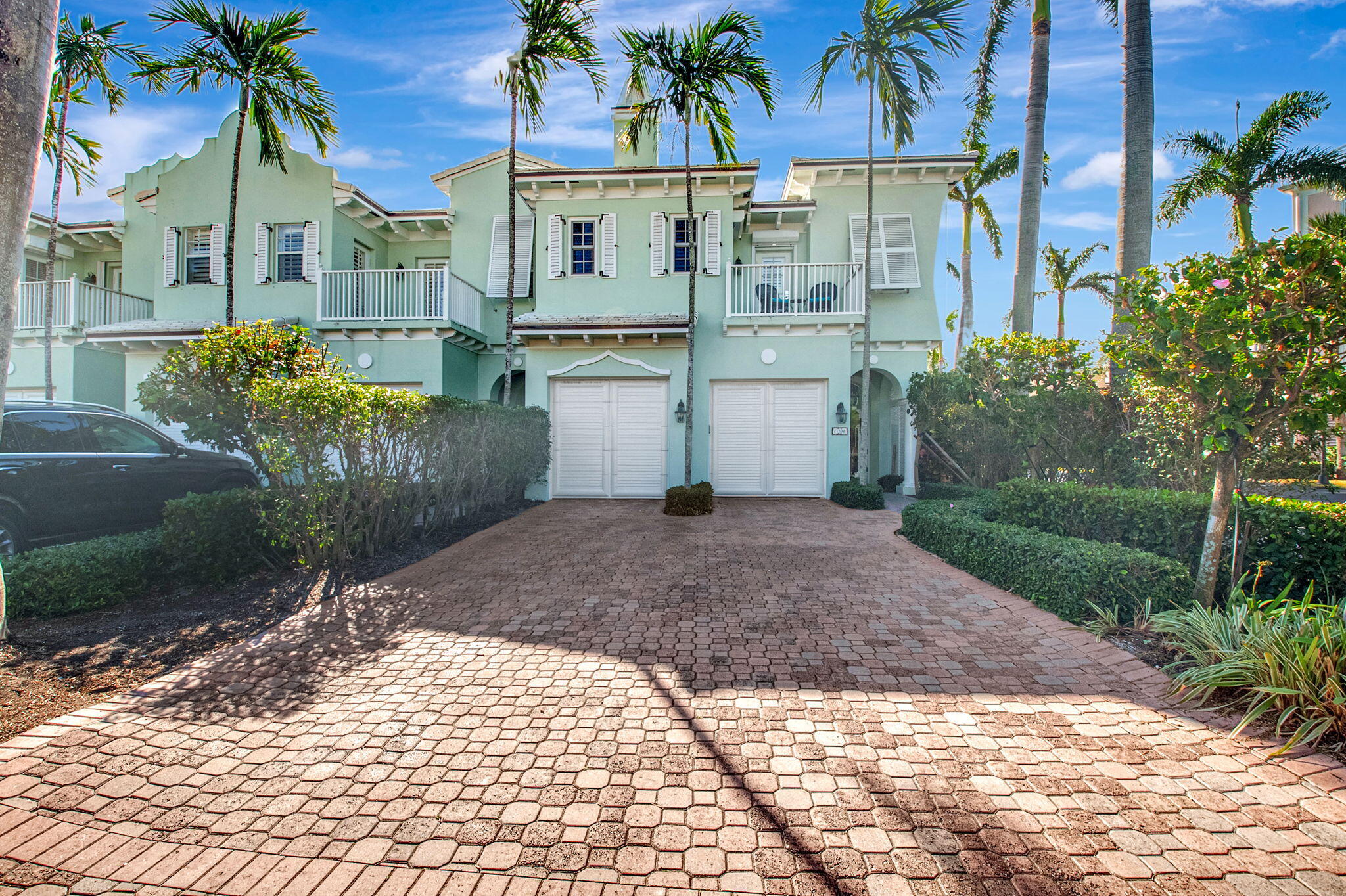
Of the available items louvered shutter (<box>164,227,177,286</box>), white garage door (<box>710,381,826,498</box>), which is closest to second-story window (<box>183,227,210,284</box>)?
louvered shutter (<box>164,227,177,286</box>)

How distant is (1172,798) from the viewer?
8.34ft

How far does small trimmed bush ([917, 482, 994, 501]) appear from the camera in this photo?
11.2 m

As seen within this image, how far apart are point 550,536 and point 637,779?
20.0ft

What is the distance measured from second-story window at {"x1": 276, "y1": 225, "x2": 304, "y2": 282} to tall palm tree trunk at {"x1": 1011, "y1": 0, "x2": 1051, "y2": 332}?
1713 cm

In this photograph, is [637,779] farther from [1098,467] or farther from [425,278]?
[425,278]

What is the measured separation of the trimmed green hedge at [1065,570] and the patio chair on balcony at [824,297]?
7459mm

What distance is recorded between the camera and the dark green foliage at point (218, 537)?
18.0 ft

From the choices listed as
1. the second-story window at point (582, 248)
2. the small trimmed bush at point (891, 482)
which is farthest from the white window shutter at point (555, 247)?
the small trimmed bush at point (891, 482)

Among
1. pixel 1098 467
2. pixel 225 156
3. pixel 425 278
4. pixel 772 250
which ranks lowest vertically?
pixel 1098 467

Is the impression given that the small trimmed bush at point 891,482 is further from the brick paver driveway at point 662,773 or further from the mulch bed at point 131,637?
the mulch bed at point 131,637

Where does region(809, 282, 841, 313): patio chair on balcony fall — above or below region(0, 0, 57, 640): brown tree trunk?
above

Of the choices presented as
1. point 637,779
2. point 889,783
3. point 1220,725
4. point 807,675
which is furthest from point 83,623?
point 1220,725

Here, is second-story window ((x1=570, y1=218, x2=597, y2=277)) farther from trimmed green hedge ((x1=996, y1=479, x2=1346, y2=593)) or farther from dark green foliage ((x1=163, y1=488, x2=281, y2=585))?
trimmed green hedge ((x1=996, y1=479, x2=1346, y2=593))

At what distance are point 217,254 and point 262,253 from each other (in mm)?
1242
